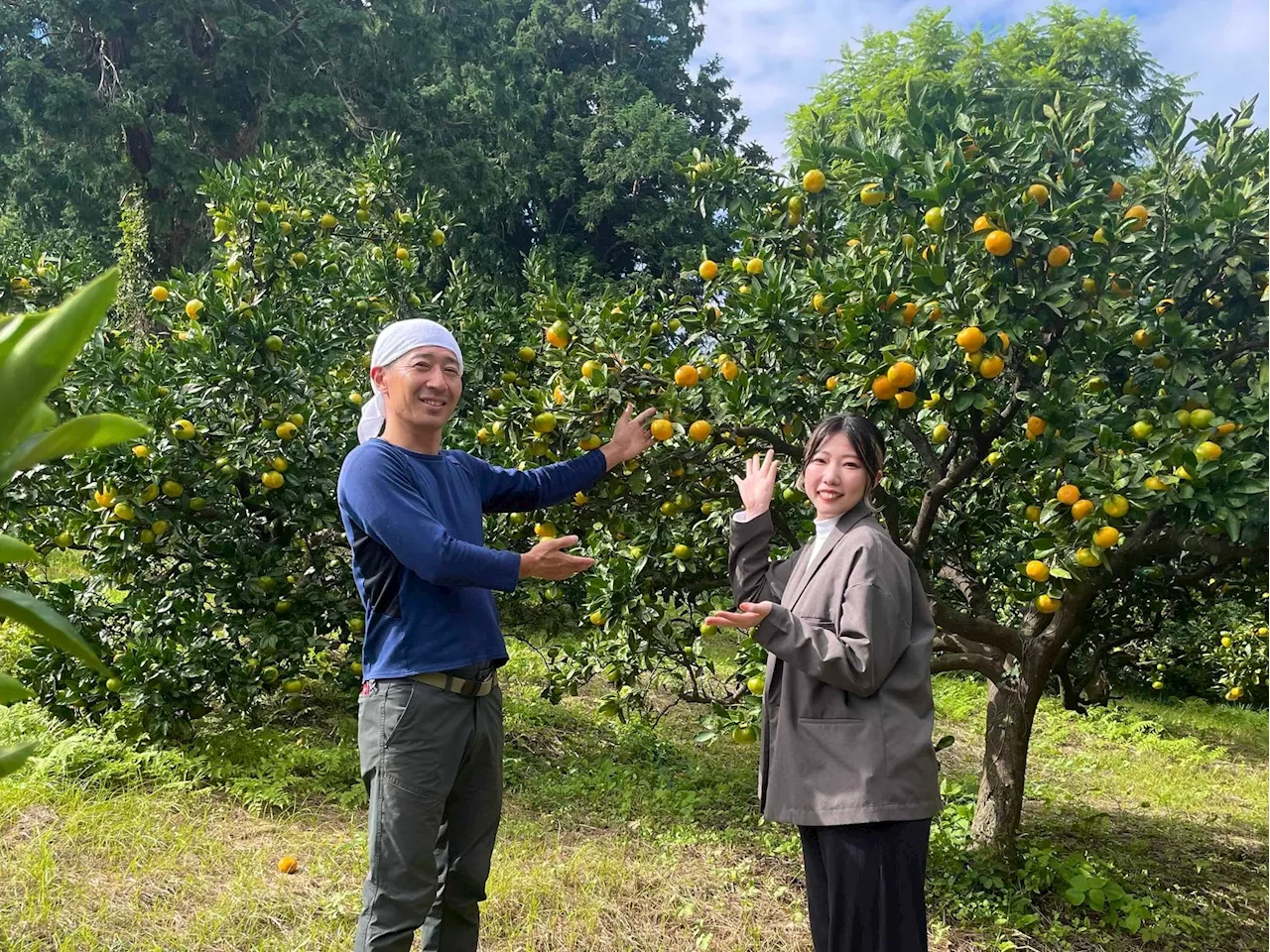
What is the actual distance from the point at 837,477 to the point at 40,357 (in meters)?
1.69

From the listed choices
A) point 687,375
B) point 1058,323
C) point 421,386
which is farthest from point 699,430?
point 1058,323

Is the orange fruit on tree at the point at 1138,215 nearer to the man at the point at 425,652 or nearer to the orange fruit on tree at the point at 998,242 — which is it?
the orange fruit on tree at the point at 998,242

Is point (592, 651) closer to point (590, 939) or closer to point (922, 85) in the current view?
point (590, 939)

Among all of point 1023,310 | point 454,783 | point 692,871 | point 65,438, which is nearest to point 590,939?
point 692,871

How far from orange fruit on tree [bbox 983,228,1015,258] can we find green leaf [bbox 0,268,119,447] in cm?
245

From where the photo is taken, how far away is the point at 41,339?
558 millimetres

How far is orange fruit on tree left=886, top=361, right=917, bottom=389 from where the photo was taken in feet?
8.32

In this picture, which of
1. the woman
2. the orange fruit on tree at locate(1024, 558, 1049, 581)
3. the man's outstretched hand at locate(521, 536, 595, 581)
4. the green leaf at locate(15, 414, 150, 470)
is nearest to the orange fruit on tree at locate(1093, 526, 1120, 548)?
the orange fruit on tree at locate(1024, 558, 1049, 581)

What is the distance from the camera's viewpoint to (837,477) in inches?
80.3

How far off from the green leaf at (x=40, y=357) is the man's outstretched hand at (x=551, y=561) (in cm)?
155

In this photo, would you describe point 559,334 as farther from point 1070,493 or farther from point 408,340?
point 1070,493

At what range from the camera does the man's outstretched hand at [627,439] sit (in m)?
2.70

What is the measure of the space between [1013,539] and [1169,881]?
152cm

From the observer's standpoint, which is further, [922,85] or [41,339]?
[922,85]
